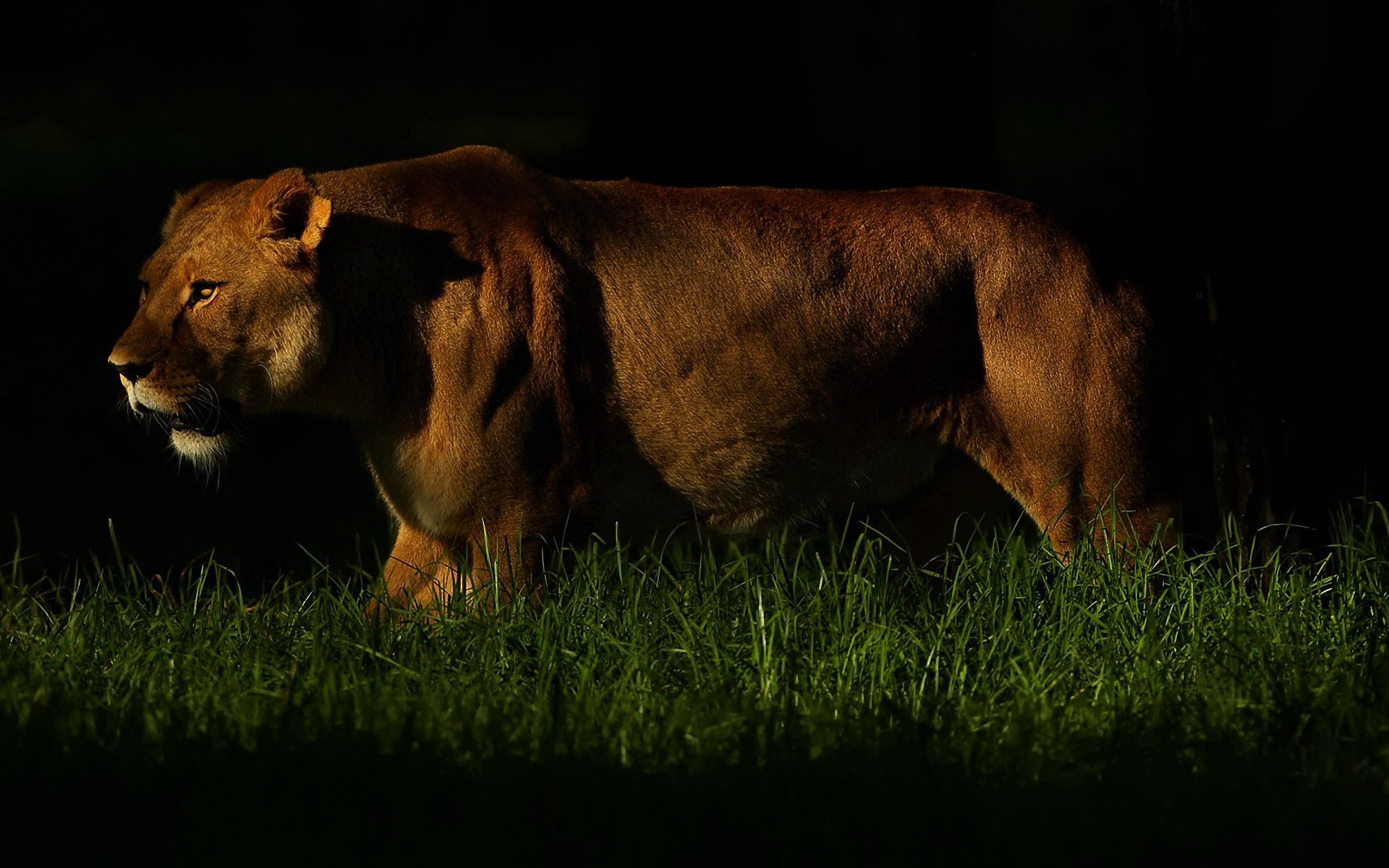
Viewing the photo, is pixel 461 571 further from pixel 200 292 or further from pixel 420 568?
pixel 200 292

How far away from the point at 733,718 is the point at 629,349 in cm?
202

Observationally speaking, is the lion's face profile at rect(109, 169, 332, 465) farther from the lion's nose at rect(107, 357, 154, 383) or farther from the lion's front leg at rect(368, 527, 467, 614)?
the lion's front leg at rect(368, 527, 467, 614)

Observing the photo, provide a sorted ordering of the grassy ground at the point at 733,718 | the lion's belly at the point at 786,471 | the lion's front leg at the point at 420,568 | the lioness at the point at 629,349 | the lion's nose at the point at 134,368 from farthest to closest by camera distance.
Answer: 1. the lion's belly at the point at 786,471
2. the lion's front leg at the point at 420,568
3. the lioness at the point at 629,349
4. the lion's nose at the point at 134,368
5. the grassy ground at the point at 733,718

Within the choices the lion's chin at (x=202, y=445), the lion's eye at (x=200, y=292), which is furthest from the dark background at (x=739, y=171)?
→ the lion's eye at (x=200, y=292)

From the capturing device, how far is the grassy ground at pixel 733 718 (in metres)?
4.22

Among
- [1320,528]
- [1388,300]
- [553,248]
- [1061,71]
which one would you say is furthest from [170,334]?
[1061,71]

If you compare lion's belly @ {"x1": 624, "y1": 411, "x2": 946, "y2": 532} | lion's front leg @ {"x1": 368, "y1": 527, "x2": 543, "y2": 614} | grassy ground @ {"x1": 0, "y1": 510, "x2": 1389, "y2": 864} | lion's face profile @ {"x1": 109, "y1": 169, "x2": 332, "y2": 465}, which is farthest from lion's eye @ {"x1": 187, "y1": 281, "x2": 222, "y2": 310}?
lion's belly @ {"x1": 624, "y1": 411, "x2": 946, "y2": 532}

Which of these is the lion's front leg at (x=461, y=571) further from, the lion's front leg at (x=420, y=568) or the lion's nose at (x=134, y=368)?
the lion's nose at (x=134, y=368)

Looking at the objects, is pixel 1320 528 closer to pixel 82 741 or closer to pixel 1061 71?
pixel 82 741

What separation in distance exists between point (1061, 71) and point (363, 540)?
1338 cm

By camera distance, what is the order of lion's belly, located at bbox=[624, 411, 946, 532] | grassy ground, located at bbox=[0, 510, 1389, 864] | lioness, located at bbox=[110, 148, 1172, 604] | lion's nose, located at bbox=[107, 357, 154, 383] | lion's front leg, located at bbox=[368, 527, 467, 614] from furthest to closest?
lion's belly, located at bbox=[624, 411, 946, 532] → lion's front leg, located at bbox=[368, 527, 467, 614] → lioness, located at bbox=[110, 148, 1172, 604] → lion's nose, located at bbox=[107, 357, 154, 383] → grassy ground, located at bbox=[0, 510, 1389, 864]

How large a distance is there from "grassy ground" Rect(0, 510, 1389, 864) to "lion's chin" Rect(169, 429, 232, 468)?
1.36ft

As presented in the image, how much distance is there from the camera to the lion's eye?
6148 millimetres

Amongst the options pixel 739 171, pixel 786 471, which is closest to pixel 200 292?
pixel 786 471
